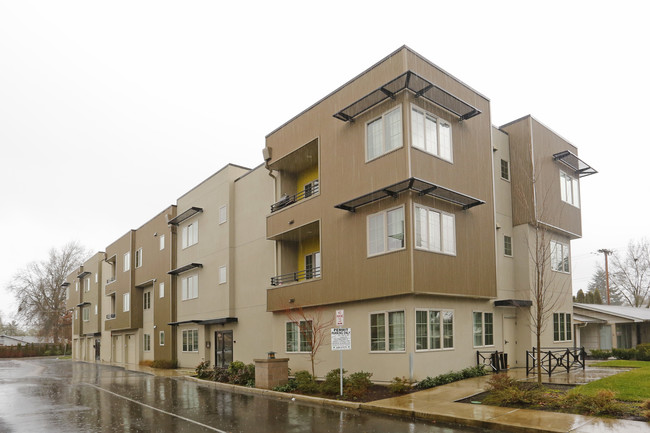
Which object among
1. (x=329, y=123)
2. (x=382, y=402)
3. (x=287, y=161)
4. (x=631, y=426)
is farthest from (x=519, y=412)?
(x=287, y=161)

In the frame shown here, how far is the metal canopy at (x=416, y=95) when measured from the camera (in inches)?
688

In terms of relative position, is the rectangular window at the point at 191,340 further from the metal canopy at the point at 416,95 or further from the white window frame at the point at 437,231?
the white window frame at the point at 437,231

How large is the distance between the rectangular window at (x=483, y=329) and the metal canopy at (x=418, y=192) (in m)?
4.30

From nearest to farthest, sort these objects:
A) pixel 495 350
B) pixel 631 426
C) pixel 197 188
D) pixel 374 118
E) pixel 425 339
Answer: pixel 631 426 < pixel 425 339 < pixel 374 118 < pixel 495 350 < pixel 197 188

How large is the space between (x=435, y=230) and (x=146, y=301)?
30.2 metres

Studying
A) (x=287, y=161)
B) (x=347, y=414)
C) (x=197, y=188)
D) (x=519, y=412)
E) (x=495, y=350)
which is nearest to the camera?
(x=519, y=412)

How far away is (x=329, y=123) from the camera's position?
2136cm

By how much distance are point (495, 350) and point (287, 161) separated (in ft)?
39.3

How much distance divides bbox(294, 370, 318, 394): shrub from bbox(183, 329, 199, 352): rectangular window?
49.9ft

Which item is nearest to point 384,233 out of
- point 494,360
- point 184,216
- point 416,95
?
point 416,95

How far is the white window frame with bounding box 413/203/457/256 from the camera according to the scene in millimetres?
17516

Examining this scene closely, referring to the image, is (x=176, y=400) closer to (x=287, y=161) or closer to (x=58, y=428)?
(x=58, y=428)

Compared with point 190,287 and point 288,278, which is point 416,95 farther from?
point 190,287

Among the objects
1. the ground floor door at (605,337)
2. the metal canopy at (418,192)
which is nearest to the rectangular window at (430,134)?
the metal canopy at (418,192)
